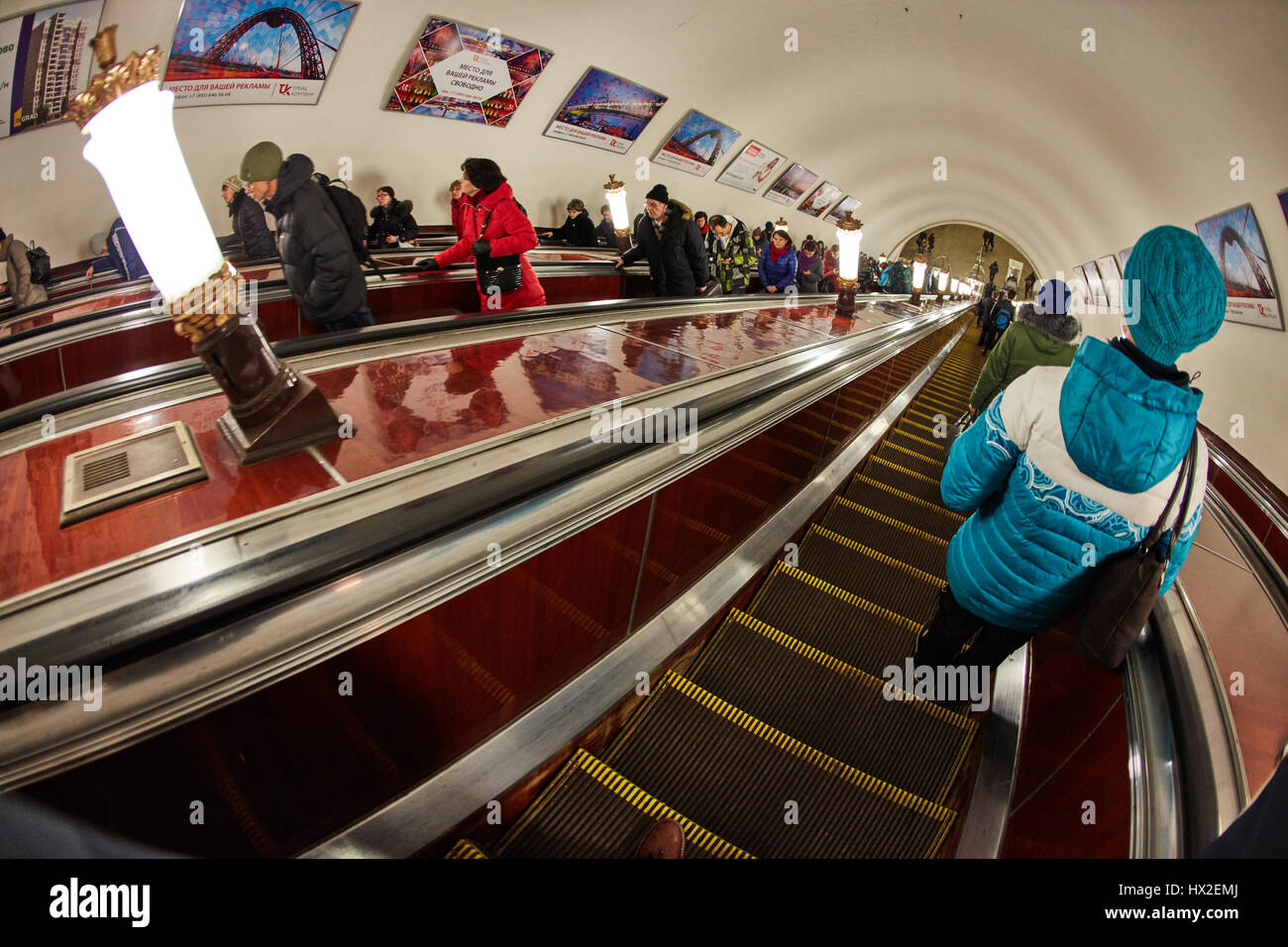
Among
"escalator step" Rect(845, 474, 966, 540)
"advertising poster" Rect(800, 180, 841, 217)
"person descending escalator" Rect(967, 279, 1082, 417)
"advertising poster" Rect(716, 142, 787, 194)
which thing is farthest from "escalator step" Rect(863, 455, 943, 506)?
"advertising poster" Rect(800, 180, 841, 217)

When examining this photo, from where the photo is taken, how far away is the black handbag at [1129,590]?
1.46 m

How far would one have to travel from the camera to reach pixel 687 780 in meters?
1.84

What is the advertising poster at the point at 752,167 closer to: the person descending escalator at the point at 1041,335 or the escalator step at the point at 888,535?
the person descending escalator at the point at 1041,335

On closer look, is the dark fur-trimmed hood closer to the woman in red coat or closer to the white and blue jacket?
the white and blue jacket

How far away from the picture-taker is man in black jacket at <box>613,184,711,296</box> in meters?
5.38

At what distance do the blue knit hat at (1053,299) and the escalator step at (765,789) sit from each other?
2.63 m

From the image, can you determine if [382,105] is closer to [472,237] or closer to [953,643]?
[472,237]

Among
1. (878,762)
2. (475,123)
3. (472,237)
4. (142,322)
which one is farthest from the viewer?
(475,123)

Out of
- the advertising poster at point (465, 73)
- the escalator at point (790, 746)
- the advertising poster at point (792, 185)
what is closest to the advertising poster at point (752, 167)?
the advertising poster at point (792, 185)

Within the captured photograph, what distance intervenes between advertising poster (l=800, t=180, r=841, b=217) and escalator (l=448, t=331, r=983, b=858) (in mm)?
16521

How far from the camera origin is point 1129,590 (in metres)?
1.48
